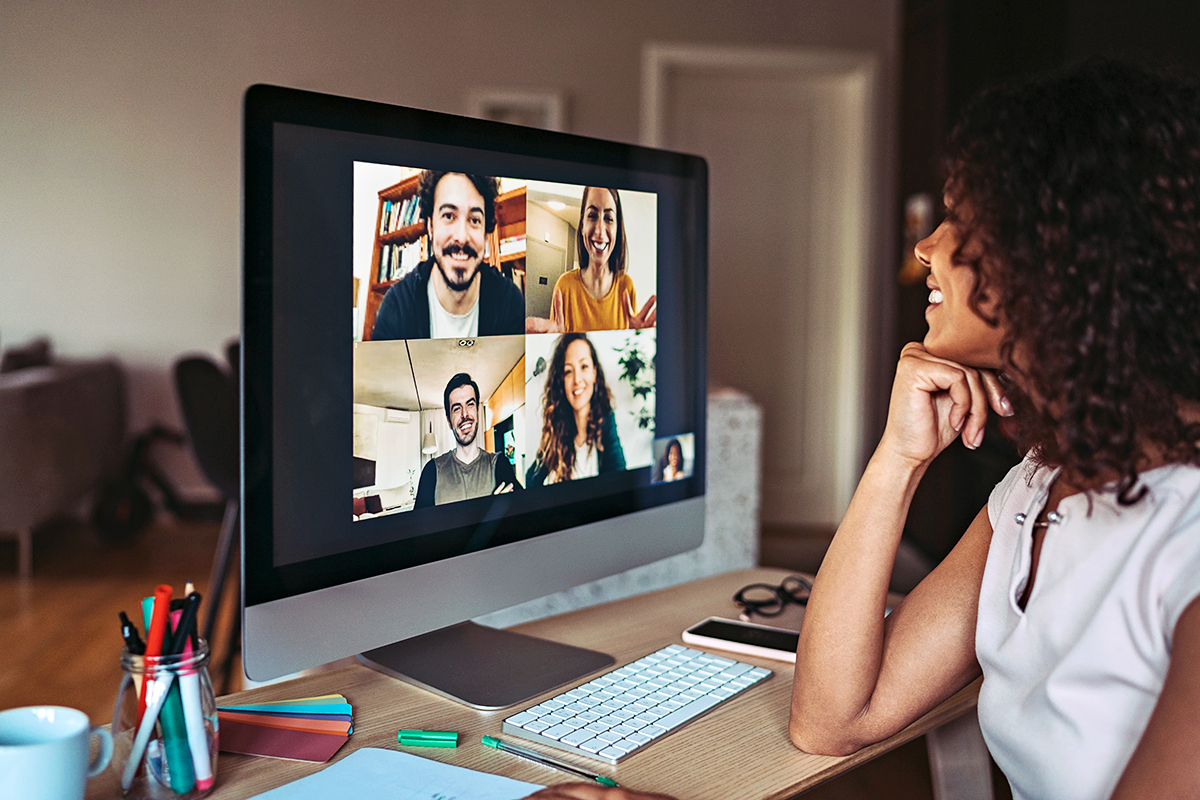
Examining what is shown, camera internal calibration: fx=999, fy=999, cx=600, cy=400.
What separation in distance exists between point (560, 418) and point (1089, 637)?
50 cm

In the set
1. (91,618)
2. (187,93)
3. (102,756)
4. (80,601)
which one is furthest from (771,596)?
(187,93)

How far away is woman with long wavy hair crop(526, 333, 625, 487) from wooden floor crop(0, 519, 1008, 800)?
140 centimetres

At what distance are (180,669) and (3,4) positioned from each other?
4979mm

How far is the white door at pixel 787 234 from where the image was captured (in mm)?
4812

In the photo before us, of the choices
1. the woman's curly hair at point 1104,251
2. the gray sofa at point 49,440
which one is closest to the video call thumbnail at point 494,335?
the woman's curly hair at point 1104,251

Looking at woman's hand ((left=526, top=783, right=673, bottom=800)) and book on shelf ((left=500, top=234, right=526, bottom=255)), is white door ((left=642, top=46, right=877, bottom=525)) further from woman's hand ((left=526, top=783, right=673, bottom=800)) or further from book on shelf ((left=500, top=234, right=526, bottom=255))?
woman's hand ((left=526, top=783, right=673, bottom=800))

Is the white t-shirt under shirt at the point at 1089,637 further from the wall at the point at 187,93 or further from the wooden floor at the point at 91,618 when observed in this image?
the wall at the point at 187,93

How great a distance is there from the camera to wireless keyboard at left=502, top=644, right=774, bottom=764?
80cm

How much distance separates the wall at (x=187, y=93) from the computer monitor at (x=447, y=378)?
12.9 ft

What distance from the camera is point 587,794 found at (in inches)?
27.0

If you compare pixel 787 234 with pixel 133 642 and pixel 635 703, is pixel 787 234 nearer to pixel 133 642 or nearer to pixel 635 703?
pixel 635 703

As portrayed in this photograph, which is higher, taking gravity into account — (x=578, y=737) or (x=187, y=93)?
(x=187, y=93)

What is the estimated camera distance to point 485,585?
94 cm

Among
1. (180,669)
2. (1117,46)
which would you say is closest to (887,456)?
(180,669)
